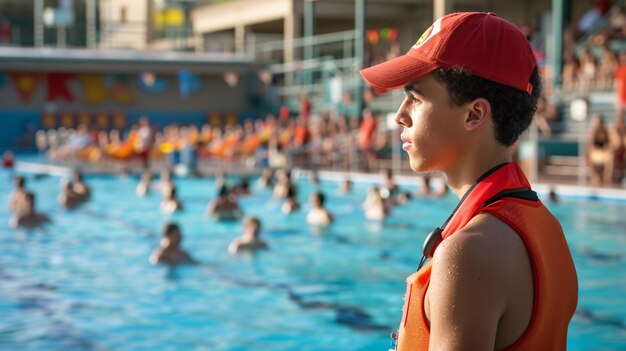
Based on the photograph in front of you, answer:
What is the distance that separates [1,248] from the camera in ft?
33.8

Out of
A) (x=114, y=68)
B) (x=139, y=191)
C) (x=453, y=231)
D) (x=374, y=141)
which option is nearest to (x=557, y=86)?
(x=374, y=141)

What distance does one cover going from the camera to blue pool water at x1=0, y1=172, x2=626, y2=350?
6.34 meters

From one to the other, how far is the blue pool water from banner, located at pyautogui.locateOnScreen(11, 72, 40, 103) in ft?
53.0

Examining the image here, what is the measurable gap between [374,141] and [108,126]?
13.2 metres

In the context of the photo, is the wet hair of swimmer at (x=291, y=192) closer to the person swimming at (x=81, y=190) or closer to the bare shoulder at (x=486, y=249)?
the person swimming at (x=81, y=190)

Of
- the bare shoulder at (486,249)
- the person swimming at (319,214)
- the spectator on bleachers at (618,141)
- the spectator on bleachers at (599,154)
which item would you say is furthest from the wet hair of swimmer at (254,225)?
the bare shoulder at (486,249)

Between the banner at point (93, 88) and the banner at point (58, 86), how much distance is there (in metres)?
0.53

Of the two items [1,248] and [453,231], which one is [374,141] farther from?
[453,231]

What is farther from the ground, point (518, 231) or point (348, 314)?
point (518, 231)

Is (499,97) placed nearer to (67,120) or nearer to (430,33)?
(430,33)

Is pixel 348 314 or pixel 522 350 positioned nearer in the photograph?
pixel 522 350

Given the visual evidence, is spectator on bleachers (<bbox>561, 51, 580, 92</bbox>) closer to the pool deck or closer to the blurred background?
the blurred background

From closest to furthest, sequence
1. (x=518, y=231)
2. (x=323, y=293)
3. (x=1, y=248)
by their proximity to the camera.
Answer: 1. (x=518, y=231)
2. (x=323, y=293)
3. (x=1, y=248)

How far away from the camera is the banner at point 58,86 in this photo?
29234 millimetres
